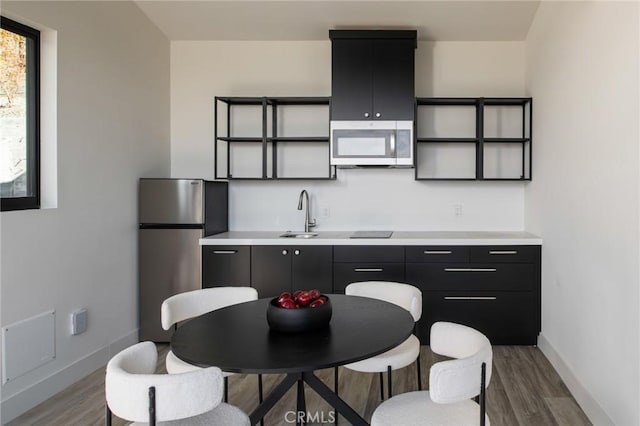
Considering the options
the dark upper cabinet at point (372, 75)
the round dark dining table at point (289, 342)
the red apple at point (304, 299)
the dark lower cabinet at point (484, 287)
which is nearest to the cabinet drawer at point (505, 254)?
the dark lower cabinet at point (484, 287)

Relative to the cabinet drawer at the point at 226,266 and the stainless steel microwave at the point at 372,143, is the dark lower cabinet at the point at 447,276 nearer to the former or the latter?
the cabinet drawer at the point at 226,266

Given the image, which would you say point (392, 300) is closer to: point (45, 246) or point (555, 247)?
point (555, 247)

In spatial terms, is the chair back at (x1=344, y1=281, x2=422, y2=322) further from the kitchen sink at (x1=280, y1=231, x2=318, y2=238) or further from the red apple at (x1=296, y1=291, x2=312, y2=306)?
the kitchen sink at (x1=280, y1=231, x2=318, y2=238)

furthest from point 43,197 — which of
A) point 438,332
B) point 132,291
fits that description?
point 438,332

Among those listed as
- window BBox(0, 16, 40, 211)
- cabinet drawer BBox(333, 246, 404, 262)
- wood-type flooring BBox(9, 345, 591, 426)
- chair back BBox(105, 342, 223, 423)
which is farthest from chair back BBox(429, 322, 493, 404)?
window BBox(0, 16, 40, 211)

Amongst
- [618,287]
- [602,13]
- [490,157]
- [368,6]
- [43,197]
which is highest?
[368,6]

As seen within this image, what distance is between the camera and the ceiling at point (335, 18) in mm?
3699

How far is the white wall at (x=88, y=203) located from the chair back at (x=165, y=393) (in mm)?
1478

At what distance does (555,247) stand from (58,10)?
12.0 feet

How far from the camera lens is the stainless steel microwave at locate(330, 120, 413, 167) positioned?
3.79 meters

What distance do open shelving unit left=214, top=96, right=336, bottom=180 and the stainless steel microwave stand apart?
356 mm

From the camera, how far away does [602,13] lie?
246 cm

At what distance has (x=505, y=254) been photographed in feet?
11.8

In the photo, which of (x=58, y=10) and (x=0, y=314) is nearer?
(x=0, y=314)
